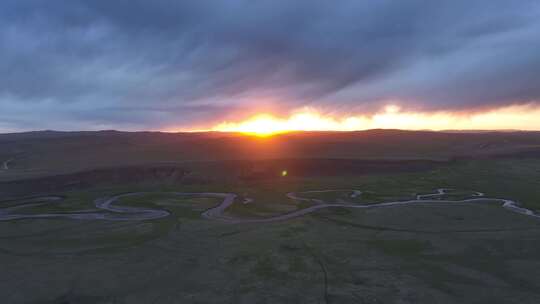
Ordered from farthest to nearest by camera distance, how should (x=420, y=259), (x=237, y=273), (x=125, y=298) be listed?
(x=420, y=259), (x=237, y=273), (x=125, y=298)

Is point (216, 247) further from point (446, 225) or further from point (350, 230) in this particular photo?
point (446, 225)

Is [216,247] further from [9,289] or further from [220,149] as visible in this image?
[220,149]

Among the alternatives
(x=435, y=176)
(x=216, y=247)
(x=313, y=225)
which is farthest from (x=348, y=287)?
(x=435, y=176)

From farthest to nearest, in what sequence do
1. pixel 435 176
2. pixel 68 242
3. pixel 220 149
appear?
pixel 220 149 < pixel 435 176 < pixel 68 242

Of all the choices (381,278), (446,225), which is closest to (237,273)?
(381,278)

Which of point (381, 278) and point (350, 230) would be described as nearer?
point (381, 278)

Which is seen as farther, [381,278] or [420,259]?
[420,259]

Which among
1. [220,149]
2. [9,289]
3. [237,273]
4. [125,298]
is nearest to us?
[125,298]

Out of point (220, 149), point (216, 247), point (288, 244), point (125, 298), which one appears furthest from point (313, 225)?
point (220, 149)

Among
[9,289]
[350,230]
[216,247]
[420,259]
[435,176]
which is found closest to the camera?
[9,289]
